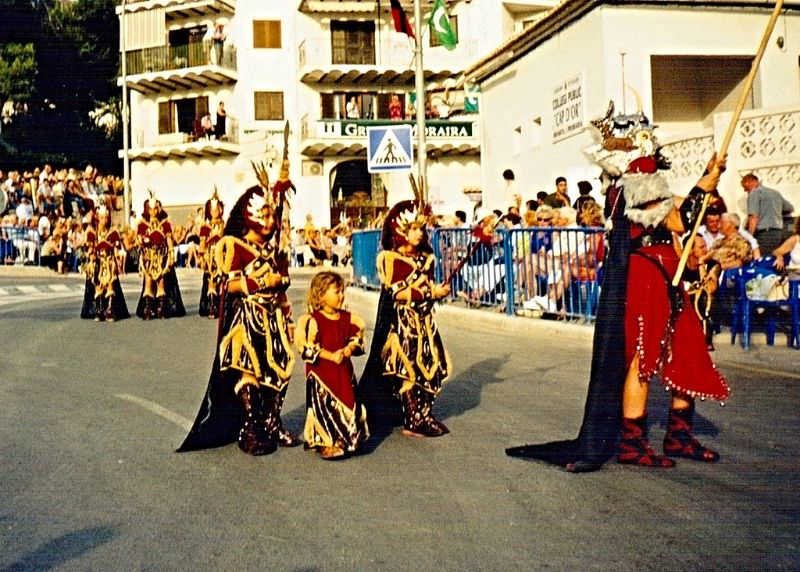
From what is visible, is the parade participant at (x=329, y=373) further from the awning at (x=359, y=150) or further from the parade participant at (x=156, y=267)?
the awning at (x=359, y=150)

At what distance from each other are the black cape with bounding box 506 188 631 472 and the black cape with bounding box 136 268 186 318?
1284 centimetres

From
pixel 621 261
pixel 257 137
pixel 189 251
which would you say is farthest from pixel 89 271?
pixel 257 137

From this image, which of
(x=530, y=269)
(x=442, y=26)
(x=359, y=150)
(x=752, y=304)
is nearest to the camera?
(x=752, y=304)

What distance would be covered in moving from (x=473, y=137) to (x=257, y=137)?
28.6 ft

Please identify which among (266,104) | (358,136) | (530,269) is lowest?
(530,269)

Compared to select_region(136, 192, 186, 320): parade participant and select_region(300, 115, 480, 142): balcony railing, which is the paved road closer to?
select_region(136, 192, 186, 320): parade participant

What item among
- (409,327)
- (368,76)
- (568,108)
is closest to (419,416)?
(409,327)

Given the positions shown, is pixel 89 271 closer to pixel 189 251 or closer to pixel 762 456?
pixel 762 456

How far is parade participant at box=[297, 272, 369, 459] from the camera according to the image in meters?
6.90

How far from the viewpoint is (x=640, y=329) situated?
641cm

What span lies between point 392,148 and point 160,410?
904cm

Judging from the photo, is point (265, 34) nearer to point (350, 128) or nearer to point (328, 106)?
point (328, 106)

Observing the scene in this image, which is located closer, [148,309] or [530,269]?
[530,269]

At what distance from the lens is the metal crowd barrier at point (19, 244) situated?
1325 inches
